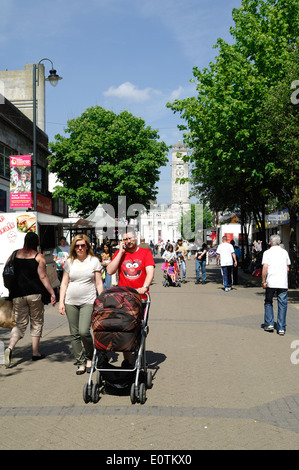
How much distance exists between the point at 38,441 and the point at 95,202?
37.6 metres

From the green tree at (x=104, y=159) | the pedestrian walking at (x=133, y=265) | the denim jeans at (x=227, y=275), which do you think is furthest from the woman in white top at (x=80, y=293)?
the green tree at (x=104, y=159)

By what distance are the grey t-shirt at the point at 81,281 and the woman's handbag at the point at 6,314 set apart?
1.22 metres

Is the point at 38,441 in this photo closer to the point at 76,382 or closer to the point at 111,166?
the point at 76,382

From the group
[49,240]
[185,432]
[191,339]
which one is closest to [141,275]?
[185,432]

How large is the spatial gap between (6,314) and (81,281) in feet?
4.99

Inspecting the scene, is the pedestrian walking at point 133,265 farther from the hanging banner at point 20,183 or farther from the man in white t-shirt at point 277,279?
the hanging banner at point 20,183

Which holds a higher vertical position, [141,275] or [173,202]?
[173,202]

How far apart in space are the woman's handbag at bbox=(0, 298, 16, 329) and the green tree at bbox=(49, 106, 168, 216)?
3170 cm

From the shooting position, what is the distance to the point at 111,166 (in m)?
39.1

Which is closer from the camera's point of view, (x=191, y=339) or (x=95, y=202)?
(x=191, y=339)

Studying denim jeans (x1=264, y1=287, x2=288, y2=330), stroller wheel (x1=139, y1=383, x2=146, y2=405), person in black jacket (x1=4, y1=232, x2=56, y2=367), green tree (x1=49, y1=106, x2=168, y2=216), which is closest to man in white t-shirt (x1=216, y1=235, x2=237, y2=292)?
denim jeans (x1=264, y1=287, x2=288, y2=330)

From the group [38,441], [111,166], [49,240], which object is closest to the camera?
[38,441]

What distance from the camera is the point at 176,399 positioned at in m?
5.41

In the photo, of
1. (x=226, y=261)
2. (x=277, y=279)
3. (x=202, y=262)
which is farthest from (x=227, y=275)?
(x=277, y=279)
